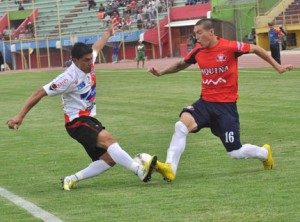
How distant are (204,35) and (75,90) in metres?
1.63

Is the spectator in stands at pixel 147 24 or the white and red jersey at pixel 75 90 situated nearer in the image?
the white and red jersey at pixel 75 90

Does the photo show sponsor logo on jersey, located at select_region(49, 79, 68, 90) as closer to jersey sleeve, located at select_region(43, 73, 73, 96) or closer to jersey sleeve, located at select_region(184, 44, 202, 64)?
jersey sleeve, located at select_region(43, 73, 73, 96)

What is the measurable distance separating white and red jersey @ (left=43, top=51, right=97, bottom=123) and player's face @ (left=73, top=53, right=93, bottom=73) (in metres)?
0.05

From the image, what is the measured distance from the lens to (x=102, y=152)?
10.2 m

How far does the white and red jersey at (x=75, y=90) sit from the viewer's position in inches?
387

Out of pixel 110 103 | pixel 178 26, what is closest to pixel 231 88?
pixel 110 103

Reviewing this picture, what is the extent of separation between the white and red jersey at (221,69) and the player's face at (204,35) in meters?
0.11

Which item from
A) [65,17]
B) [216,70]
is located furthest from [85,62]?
[65,17]

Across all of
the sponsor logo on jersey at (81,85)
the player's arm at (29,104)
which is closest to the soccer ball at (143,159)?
the sponsor logo on jersey at (81,85)

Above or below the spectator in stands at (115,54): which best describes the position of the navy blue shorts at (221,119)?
above

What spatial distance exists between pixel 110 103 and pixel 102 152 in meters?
15.6

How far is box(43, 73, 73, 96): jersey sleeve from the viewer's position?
9.80 metres

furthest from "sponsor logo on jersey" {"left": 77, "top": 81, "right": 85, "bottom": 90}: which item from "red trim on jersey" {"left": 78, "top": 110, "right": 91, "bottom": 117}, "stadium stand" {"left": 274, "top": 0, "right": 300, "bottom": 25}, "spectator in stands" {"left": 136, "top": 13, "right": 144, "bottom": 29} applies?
"spectator in stands" {"left": 136, "top": 13, "right": 144, "bottom": 29}

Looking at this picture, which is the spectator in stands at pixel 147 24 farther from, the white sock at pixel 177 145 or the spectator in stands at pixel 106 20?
the white sock at pixel 177 145
